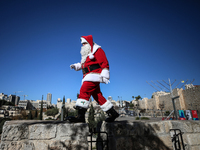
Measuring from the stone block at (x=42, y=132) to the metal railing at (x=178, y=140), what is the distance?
243 cm

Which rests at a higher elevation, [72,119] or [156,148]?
[72,119]

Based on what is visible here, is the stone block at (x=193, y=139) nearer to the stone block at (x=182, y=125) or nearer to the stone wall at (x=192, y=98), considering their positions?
the stone block at (x=182, y=125)

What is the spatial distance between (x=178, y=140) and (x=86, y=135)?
1984 mm

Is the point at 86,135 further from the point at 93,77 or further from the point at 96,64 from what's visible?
the point at 96,64

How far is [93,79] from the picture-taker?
Answer: 2.61 metres

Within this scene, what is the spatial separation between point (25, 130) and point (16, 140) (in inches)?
6.7

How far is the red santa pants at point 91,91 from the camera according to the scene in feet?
8.22

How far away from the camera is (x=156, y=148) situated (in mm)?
2494

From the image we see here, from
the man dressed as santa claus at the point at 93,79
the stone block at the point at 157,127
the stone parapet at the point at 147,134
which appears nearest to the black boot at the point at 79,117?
the man dressed as santa claus at the point at 93,79

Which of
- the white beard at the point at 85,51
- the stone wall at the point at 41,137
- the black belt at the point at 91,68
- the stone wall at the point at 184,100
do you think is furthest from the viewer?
the stone wall at the point at 184,100

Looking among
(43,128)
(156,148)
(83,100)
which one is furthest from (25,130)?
(156,148)

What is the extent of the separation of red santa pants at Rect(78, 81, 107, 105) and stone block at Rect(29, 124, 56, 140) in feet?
2.66

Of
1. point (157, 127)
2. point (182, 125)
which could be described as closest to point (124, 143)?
point (157, 127)

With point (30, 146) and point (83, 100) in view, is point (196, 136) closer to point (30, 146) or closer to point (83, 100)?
point (83, 100)
